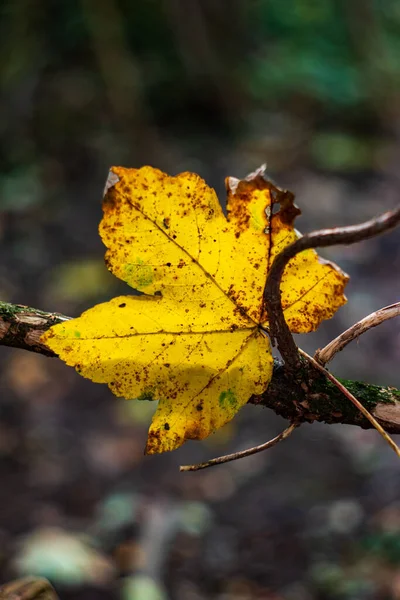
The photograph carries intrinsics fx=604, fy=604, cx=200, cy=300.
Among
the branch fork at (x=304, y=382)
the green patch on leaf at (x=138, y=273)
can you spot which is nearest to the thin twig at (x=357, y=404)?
the branch fork at (x=304, y=382)

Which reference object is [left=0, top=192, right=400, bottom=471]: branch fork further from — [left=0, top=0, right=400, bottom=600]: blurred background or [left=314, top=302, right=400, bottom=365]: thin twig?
[left=0, top=0, right=400, bottom=600]: blurred background

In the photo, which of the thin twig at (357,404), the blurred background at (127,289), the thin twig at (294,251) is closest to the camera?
the thin twig at (294,251)

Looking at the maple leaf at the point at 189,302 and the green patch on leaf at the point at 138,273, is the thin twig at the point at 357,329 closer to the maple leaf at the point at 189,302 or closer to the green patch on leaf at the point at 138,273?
the maple leaf at the point at 189,302

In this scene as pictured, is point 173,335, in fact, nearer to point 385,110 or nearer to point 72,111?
point 72,111

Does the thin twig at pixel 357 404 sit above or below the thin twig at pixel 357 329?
below

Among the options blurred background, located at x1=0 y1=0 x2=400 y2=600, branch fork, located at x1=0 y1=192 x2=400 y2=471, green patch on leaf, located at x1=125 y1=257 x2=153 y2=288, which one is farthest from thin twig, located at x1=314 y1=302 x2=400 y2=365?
blurred background, located at x1=0 y1=0 x2=400 y2=600

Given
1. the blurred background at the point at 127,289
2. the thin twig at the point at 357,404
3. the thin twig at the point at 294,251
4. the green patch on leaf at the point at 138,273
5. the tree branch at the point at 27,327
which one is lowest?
the thin twig at the point at 357,404

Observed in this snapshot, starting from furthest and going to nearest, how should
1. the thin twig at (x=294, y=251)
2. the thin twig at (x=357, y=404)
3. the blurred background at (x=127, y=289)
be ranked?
the blurred background at (x=127, y=289) < the thin twig at (x=357, y=404) < the thin twig at (x=294, y=251)

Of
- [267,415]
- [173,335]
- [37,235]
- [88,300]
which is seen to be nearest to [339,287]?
[173,335]

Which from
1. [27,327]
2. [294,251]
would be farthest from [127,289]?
[294,251]
